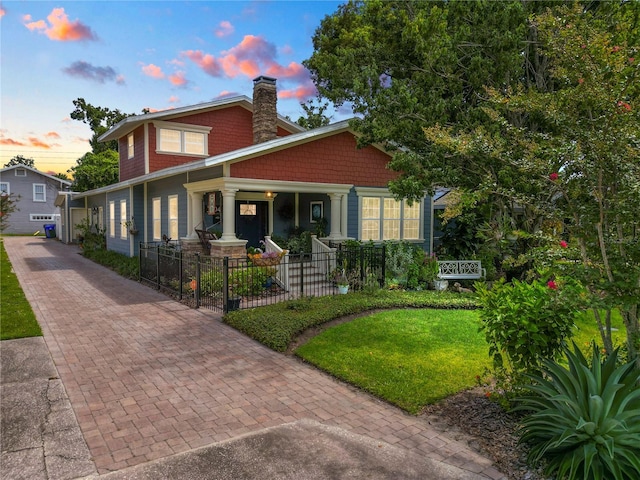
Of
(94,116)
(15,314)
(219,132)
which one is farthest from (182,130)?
(94,116)

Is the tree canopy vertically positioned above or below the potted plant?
above

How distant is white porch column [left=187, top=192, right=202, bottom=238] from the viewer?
1442cm

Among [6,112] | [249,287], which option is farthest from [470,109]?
[6,112]

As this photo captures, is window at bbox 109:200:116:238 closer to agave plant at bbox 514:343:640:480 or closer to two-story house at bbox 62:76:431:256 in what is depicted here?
two-story house at bbox 62:76:431:256

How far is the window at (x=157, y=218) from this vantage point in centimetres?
1712

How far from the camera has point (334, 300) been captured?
10055 millimetres

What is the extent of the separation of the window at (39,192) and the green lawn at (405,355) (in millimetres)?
42884

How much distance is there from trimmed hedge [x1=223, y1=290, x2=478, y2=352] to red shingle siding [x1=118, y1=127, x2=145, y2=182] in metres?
11.3

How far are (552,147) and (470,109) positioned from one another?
20.2ft

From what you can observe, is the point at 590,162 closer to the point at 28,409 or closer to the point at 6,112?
the point at 28,409

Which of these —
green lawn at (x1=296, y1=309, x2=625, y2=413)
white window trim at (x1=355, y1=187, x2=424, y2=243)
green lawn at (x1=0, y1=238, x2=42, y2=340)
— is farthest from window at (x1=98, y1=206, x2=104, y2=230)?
green lawn at (x1=296, y1=309, x2=625, y2=413)

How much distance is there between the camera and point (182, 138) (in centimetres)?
1817

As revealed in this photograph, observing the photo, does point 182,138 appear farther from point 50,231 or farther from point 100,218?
point 50,231

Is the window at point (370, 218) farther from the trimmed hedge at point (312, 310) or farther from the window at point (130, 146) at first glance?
the window at point (130, 146)
